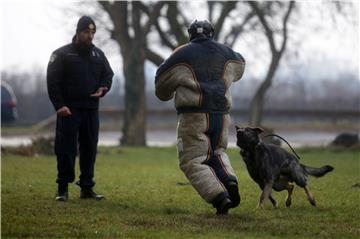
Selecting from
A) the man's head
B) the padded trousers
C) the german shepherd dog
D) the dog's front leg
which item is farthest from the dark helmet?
the dog's front leg

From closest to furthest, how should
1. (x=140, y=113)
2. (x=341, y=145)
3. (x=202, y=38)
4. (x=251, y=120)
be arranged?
(x=202, y=38) < (x=341, y=145) < (x=140, y=113) < (x=251, y=120)

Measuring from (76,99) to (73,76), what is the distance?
0.30 m

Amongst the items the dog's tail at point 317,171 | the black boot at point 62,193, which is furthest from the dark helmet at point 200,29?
the black boot at point 62,193

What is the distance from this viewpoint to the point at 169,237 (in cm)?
637

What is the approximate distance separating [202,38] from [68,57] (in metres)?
2.03

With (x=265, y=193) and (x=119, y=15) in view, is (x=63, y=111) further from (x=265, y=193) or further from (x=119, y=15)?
(x=119, y=15)

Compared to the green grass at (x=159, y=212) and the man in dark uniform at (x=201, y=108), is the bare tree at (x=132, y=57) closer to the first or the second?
the green grass at (x=159, y=212)

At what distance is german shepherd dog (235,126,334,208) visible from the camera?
27.5ft

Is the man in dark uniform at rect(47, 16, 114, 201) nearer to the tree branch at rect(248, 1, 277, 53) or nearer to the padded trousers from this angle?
the padded trousers

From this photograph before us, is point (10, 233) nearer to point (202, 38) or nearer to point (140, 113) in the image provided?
point (202, 38)

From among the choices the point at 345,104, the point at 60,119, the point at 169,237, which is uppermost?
the point at 60,119

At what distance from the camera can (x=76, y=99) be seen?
361 inches

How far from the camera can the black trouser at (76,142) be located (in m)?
9.12

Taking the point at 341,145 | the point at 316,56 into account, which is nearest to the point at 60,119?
the point at 341,145
